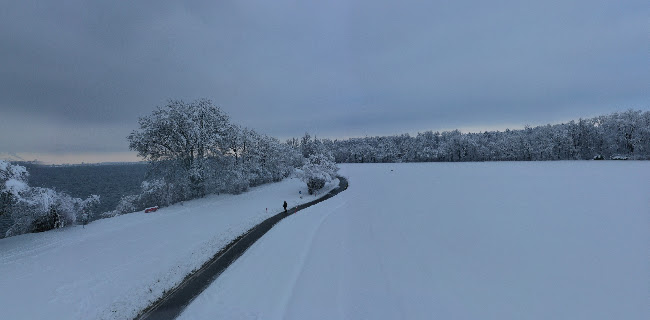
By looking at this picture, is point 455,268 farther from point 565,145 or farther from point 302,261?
point 565,145

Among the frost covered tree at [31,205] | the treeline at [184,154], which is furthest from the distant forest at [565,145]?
the frost covered tree at [31,205]

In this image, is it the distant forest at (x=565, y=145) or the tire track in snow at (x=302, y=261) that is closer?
the tire track in snow at (x=302, y=261)

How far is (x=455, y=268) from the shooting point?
12773 millimetres

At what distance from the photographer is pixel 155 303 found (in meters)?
11.7

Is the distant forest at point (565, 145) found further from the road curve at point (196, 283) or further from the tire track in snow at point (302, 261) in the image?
the road curve at point (196, 283)

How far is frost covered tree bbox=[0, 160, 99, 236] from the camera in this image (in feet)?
63.1

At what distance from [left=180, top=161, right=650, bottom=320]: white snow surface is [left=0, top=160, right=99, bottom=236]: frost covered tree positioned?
19642mm

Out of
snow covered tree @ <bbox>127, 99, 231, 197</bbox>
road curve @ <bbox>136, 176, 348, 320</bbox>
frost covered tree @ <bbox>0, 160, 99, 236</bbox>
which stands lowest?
road curve @ <bbox>136, 176, 348, 320</bbox>

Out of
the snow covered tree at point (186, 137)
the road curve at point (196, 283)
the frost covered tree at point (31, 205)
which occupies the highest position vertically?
the snow covered tree at point (186, 137)

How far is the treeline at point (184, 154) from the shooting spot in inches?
1357

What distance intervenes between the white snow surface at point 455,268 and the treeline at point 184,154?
2254 centimetres

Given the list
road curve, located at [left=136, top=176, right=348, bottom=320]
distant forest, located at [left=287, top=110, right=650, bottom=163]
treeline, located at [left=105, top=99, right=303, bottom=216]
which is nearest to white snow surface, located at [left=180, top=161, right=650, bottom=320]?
road curve, located at [left=136, top=176, right=348, bottom=320]

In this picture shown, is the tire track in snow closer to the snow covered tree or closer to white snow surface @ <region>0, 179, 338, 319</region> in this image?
white snow surface @ <region>0, 179, 338, 319</region>

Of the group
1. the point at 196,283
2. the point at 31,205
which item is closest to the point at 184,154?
the point at 31,205
